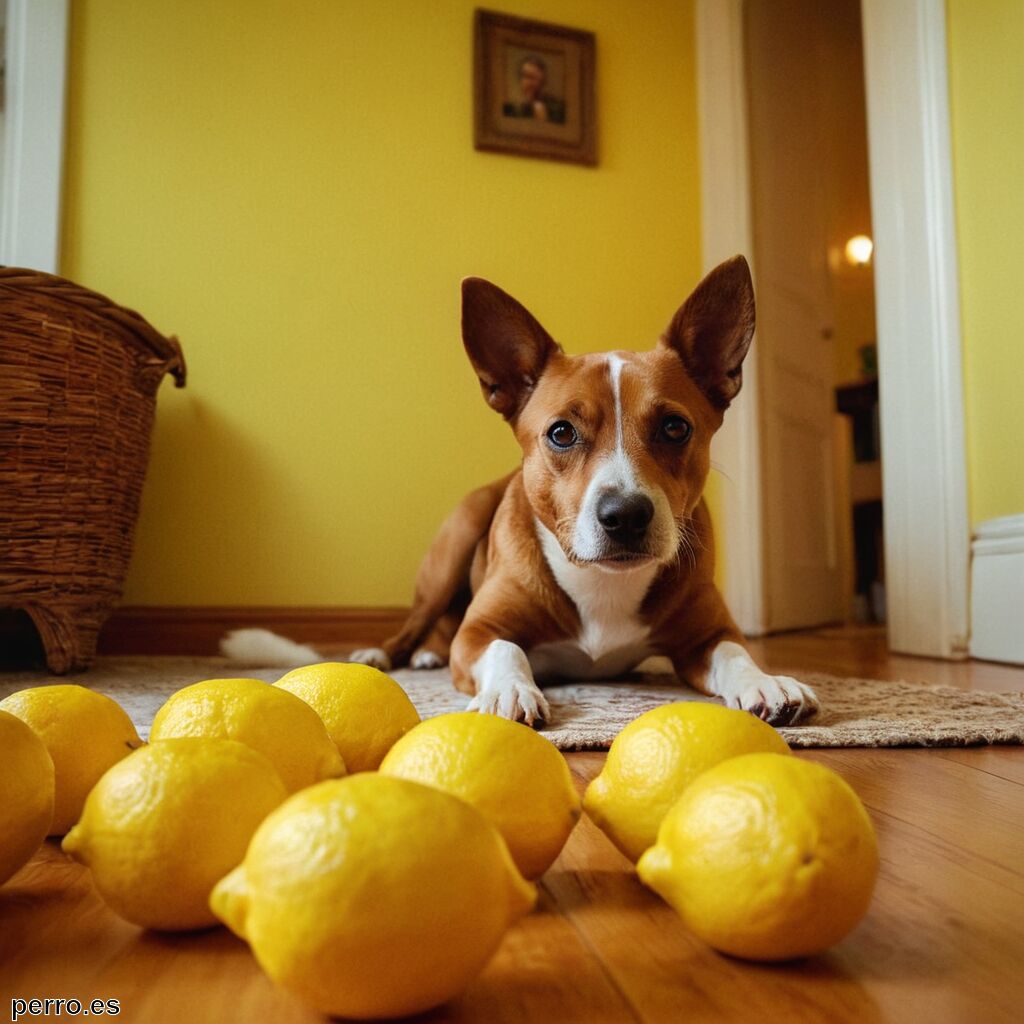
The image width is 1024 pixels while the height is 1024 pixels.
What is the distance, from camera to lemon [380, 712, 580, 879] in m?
0.53

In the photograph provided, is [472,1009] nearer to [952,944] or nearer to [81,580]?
[952,944]

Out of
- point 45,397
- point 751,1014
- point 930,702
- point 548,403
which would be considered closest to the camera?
Answer: point 751,1014

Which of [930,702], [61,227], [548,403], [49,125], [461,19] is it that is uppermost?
[461,19]

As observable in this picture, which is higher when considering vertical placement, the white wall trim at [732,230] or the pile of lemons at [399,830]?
the white wall trim at [732,230]

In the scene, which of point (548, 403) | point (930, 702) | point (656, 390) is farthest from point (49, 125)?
point (930, 702)

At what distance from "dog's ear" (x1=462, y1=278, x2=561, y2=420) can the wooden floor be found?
1138mm

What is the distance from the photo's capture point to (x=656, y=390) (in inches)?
59.5

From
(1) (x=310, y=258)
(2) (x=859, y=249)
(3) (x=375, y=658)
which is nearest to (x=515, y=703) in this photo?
(3) (x=375, y=658)

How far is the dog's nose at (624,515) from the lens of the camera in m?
1.34

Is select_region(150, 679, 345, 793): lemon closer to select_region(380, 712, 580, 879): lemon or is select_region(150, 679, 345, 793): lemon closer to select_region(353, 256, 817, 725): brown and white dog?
select_region(380, 712, 580, 879): lemon

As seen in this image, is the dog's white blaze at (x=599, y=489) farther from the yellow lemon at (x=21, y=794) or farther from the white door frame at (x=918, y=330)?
the white door frame at (x=918, y=330)

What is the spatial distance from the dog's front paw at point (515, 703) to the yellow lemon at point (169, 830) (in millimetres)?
695

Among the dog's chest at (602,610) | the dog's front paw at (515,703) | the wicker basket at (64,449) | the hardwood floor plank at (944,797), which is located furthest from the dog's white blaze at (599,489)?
the wicker basket at (64,449)

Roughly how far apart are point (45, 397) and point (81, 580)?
1.46 ft
